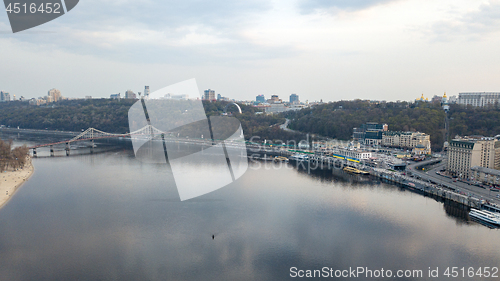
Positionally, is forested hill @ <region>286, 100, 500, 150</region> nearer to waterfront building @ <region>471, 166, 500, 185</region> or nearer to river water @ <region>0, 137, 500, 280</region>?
waterfront building @ <region>471, 166, 500, 185</region>

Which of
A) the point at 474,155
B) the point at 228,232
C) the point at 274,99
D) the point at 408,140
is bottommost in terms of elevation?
the point at 228,232

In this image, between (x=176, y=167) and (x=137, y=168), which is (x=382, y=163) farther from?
(x=137, y=168)

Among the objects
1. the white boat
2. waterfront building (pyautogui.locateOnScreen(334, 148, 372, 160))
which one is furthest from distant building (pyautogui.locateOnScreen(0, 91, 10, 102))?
the white boat

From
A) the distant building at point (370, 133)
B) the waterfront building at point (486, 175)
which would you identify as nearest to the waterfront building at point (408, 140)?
the distant building at point (370, 133)

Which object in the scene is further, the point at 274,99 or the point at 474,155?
the point at 274,99

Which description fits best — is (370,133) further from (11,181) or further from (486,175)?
(11,181)

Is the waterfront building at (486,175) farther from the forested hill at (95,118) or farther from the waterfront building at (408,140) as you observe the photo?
the forested hill at (95,118)

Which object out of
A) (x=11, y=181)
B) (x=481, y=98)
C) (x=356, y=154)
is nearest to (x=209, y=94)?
(x=481, y=98)
